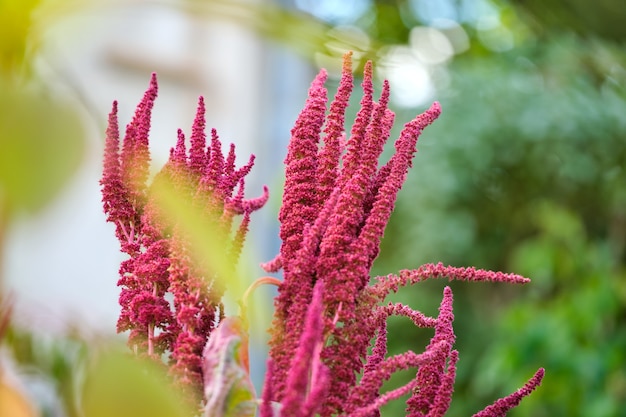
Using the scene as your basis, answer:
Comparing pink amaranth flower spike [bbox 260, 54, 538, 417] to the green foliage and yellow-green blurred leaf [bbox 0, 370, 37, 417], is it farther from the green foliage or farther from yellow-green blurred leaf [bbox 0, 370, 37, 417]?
the green foliage

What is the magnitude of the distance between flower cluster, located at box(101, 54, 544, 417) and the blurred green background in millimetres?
815

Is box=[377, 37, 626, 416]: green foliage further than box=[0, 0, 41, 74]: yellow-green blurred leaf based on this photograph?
Yes

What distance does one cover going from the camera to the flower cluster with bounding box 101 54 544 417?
0.26 m

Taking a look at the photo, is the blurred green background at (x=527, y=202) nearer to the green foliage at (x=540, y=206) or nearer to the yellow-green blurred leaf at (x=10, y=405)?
the green foliage at (x=540, y=206)

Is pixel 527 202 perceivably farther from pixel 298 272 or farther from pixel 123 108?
pixel 298 272

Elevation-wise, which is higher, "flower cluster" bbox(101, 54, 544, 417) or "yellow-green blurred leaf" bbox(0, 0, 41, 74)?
"yellow-green blurred leaf" bbox(0, 0, 41, 74)

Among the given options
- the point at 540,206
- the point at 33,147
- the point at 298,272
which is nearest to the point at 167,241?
the point at 298,272

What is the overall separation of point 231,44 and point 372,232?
2.03m

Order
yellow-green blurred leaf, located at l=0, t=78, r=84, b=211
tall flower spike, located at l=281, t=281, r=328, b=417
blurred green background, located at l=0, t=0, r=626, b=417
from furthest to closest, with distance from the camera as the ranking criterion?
blurred green background, located at l=0, t=0, r=626, b=417 < tall flower spike, located at l=281, t=281, r=328, b=417 < yellow-green blurred leaf, located at l=0, t=78, r=84, b=211

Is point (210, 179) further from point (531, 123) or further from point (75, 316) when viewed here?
point (531, 123)

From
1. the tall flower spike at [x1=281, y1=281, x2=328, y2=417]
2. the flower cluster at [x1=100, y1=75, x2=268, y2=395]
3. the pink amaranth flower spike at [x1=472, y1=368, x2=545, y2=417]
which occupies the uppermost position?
the flower cluster at [x1=100, y1=75, x2=268, y2=395]

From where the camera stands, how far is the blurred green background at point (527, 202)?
5.39 ft

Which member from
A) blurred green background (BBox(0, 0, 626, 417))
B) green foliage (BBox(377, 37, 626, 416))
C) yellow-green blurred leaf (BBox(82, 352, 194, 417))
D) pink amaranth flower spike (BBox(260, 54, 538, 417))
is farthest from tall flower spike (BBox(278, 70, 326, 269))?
green foliage (BBox(377, 37, 626, 416))

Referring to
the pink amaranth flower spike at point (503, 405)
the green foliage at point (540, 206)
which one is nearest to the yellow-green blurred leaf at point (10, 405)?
the pink amaranth flower spike at point (503, 405)
